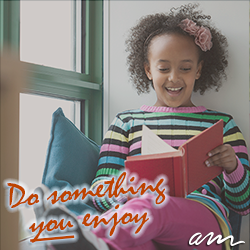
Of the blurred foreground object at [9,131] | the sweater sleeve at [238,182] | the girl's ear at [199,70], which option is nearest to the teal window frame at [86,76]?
the girl's ear at [199,70]

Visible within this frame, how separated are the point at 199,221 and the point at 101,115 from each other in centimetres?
85

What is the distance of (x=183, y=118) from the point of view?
115 centimetres

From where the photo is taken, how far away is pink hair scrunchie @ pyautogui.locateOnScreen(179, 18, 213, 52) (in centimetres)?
112

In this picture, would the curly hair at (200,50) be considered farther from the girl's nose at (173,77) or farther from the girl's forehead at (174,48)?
the girl's nose at (173,77)

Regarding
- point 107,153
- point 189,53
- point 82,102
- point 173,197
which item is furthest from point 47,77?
point 173,197

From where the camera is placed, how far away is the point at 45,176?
3.08ft

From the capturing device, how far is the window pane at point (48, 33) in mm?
1162

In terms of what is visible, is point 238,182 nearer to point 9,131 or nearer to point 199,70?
point 199,70

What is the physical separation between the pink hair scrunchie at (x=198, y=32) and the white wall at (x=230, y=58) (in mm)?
166

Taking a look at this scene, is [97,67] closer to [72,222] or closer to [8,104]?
[72,222]

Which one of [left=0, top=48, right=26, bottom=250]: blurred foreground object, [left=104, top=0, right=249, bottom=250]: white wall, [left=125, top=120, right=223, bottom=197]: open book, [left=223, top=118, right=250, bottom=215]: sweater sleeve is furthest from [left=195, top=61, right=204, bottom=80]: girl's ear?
[left=0, top=48, right=26, bottom=250]: blurred foreground object

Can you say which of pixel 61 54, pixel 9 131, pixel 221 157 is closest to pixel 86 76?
pixel 61 54

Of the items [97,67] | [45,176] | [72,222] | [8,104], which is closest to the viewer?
[8,104]

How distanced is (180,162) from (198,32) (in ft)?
1.99
